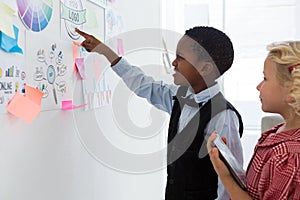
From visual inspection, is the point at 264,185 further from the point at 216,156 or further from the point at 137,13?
the point at 137,13

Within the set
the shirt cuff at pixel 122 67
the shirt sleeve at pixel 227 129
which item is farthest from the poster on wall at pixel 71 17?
the shirt sleeve at pixel 227 129

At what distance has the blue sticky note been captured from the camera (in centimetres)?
80

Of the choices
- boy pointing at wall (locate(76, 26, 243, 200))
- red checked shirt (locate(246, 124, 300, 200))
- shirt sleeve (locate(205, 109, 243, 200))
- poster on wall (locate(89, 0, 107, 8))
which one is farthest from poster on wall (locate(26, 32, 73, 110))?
red checked shirt (locate(246, 124, 300, 200))

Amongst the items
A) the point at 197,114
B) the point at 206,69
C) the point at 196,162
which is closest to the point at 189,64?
the point at 206,69

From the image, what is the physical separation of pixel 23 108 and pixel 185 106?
534mm

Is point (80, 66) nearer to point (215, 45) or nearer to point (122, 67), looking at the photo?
point (122, 67)

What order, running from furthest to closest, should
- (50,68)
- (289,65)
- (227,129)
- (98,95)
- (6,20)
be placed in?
(98,95) < (227,129) < (50,68) < (289,65) < (6,20)

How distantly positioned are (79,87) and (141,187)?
860 millimetres

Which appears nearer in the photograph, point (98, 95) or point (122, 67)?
point (122, 67)

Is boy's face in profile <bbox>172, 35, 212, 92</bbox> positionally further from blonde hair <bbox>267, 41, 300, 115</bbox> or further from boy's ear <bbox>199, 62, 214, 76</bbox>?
blonde hair <bbox>267, 41, 300, 115</bbox>

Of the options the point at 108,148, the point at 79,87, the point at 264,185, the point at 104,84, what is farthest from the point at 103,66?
the point at 264,185

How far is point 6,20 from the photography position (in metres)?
0.80

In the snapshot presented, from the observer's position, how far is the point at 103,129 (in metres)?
1.41

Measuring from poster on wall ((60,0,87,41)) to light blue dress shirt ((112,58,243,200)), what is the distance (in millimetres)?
181
